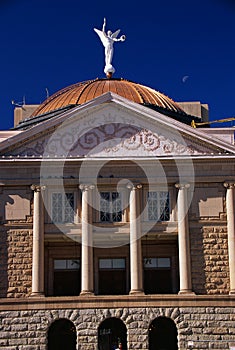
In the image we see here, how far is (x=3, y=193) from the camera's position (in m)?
37.1

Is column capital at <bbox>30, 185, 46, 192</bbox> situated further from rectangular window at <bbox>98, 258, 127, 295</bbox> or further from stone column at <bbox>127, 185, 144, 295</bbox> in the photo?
rectangular window at <bbox>98, 258, 127, 295</bbox>

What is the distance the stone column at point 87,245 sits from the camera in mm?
35938

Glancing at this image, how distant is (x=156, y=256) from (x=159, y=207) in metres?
3.14

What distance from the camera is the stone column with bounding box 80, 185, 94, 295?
3594 centimetres

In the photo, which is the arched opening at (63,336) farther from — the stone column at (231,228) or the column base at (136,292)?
the stone column at (231,228)

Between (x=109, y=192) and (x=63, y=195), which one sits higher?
(x=109, y=192)

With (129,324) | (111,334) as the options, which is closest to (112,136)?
(129,324)

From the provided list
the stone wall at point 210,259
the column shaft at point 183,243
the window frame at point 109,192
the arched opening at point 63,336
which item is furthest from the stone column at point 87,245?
the stone wall at point 210,259

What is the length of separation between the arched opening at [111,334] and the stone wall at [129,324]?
4.66ft

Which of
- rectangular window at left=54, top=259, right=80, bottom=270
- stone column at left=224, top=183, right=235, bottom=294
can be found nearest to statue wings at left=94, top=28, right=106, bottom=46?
stone column at left=224, top=183, right=235, bottom=294

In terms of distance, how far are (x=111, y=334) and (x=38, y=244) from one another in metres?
5.99

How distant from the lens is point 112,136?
3753cm

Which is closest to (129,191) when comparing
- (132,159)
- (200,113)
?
(132,159)

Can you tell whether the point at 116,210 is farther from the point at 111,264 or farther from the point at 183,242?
the point at 183,242
